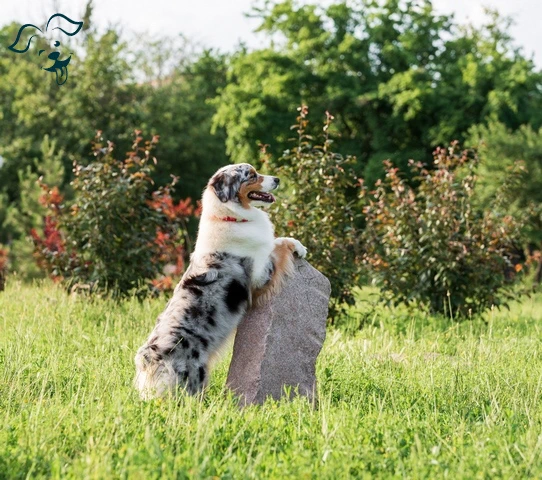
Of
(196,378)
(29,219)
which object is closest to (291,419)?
(196,378)

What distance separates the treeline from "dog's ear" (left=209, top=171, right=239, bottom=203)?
24.4m

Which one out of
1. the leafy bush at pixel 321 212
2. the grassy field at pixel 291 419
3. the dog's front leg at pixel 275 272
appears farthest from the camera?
the leafy bush at pixel 321 212

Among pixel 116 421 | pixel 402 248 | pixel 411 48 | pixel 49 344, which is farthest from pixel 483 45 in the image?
pixel 116 421

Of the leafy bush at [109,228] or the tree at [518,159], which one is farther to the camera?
the tree at [518,159]

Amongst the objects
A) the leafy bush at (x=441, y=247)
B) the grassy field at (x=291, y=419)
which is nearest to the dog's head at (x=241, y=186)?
the grassy field at (x=291, y=419)

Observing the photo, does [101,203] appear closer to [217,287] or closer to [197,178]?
[217,287]

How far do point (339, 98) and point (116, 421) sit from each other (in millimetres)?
28514

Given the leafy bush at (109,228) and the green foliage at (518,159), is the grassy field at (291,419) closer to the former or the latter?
the leafy bush at (109,228)

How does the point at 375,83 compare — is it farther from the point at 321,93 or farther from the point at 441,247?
the point at 441,247

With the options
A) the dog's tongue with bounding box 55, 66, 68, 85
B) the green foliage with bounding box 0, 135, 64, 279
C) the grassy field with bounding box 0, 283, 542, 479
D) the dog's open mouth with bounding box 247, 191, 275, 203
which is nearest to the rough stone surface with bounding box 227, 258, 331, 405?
the grassy field with bounding box 0, 283, 542, 479

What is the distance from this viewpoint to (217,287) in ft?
21.1

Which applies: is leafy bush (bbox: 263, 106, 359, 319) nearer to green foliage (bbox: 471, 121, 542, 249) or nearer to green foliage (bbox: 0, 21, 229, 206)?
green foliage (bbox: 471, 121, 542, 249)

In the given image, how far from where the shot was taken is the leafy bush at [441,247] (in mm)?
11844

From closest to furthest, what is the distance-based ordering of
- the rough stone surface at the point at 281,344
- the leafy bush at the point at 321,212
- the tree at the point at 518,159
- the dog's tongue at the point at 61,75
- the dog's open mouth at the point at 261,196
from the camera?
the rough stone surface at the point at 281,344 → the dog's open mouth at the point at 261,196 → the leafy bush at the point at 321,212 → the dog's tongue at the point at 61,75 → the tree at the point at 518,159
